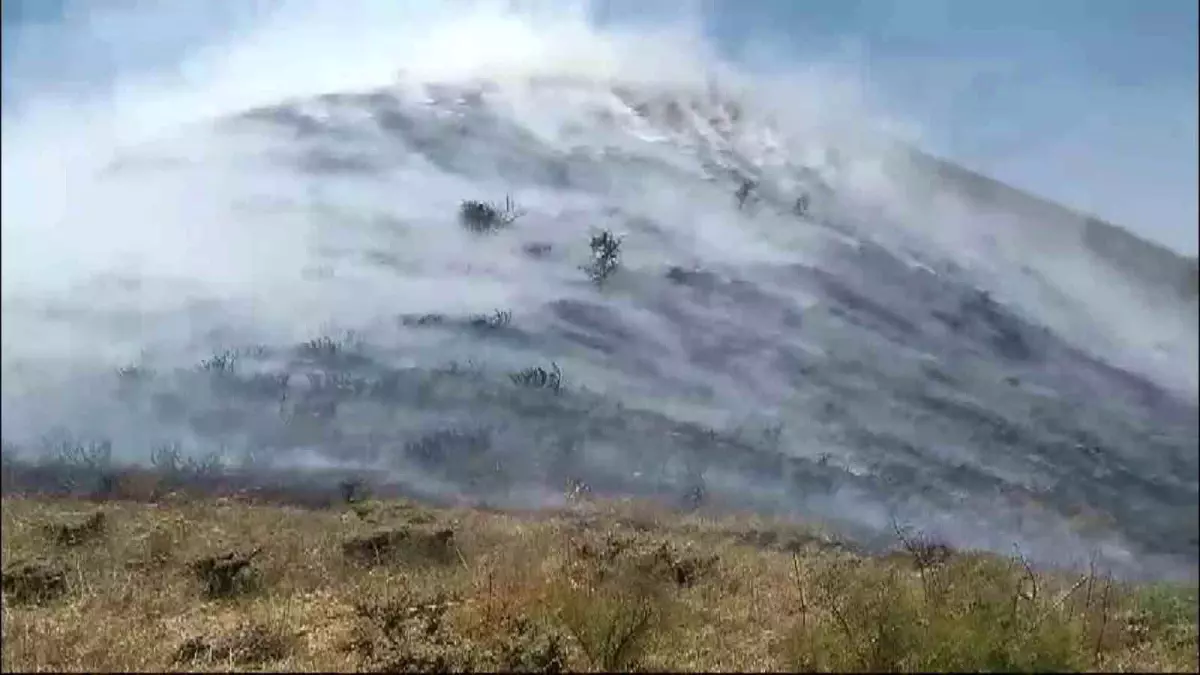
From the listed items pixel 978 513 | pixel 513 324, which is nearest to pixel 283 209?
pixel 513 324

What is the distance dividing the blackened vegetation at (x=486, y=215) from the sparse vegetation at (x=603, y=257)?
3.24 ft

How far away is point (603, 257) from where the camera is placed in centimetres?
1324

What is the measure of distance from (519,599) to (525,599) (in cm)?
4

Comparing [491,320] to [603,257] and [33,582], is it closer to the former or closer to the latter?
[603,257]

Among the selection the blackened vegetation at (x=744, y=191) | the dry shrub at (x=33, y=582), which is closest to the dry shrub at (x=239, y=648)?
the dry shrub at (x=33, y=582)

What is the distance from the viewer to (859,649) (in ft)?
19.5

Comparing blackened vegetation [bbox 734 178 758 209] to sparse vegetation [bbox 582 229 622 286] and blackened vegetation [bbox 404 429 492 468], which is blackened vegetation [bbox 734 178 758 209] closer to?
sparse vegetation [bbox 582 229 622 286]

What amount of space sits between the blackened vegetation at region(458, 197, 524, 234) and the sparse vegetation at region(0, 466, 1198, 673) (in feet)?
13.5

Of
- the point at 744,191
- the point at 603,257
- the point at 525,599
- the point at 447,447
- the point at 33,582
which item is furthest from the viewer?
the point at 744,191

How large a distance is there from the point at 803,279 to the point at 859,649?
6.59 meters

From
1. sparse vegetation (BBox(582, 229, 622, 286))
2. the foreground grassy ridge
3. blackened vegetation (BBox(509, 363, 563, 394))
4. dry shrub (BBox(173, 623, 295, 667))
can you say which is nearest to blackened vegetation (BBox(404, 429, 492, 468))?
blackened vegetation (BBox(509, 363, 563, 394))

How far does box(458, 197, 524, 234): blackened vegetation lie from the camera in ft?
43.0

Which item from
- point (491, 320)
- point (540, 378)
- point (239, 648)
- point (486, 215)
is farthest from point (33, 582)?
point (486, 215)

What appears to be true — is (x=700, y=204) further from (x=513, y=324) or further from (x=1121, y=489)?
(x=1121, y=489)
